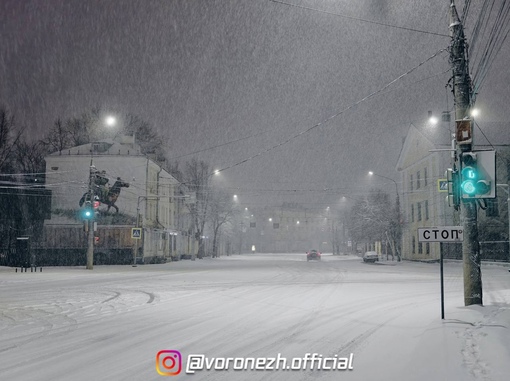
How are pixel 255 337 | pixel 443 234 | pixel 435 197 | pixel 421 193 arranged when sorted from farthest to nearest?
pixel 421 193
pixel 435 197
pixel 443 234
pixel 255 337

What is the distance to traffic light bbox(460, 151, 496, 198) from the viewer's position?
12.3m

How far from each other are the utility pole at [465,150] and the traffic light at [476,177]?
872 mm

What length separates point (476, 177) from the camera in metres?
12.3

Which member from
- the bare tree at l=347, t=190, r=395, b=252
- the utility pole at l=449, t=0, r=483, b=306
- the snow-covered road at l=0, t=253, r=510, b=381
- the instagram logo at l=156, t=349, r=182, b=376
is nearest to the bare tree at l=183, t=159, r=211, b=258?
the bare tree at l=347, t=190, r=395, b=252

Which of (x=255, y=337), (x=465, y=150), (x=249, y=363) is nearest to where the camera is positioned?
(x=249, y=363)

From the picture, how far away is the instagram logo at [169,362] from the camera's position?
285 inches

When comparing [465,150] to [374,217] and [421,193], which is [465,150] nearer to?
[421,193]

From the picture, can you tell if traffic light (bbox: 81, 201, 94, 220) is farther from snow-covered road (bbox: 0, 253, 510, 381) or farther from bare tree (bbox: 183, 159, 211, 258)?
bare tree (bbox: 183, 159, 211, 258)

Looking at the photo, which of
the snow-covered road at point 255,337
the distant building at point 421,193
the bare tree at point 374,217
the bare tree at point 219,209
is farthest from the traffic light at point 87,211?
the bare tree at point 219,209

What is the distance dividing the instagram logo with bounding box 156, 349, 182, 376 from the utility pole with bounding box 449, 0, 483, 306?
27.8 ft

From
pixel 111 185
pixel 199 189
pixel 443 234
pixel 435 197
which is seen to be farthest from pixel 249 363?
pixel 199 189

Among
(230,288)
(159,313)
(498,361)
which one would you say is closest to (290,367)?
(498,361)

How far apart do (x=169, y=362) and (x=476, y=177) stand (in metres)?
8.33

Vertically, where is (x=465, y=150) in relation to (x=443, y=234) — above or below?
above
